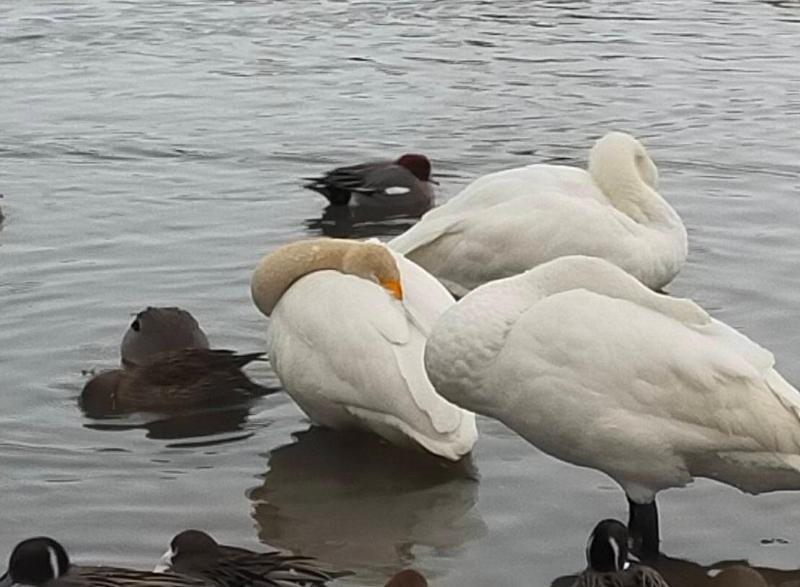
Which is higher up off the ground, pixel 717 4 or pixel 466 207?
pixel 466 207

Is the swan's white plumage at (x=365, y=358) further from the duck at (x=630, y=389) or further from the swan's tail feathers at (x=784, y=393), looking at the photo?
the swan's tail feathers at (x=784, y=393)

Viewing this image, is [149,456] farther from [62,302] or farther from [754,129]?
[754,129]

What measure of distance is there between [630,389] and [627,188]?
388 cm

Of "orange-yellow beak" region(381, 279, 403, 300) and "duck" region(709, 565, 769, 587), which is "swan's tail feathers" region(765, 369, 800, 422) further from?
"orange-yellow beak" region(381, 279, 403, 300)

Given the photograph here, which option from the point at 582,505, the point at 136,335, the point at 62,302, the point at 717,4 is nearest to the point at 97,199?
the point at 62,302

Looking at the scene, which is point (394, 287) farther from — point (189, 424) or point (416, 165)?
point (416, 165)

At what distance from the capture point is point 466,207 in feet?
31.5

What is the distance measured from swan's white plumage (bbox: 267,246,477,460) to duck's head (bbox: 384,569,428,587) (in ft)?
4.37

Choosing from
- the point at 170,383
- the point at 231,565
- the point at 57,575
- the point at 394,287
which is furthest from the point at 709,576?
the point at 170,383

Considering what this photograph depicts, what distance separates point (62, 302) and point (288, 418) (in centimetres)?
187

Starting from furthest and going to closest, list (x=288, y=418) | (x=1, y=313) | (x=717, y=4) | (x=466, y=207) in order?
(x=717, y=4), (x=466, y=207), (x=1, y=313), (x=288, y=418)

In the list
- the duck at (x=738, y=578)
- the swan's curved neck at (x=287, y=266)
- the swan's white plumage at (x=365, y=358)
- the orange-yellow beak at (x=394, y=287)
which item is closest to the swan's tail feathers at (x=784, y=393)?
the duck at (x=738, y=578)

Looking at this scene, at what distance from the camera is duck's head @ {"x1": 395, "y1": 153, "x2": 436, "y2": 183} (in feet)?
37.9

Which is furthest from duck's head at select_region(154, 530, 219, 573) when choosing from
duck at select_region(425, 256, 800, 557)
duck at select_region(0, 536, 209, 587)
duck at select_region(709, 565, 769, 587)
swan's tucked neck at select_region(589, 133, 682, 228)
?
swan's tucked neck at select_region(589, 133, 682, 228)
